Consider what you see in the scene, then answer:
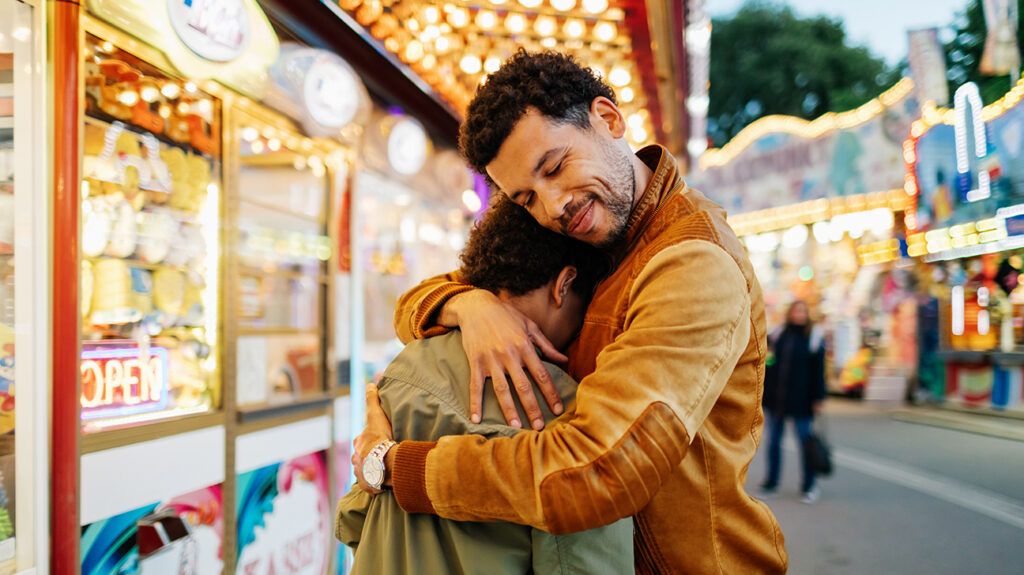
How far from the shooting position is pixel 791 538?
18.0ft

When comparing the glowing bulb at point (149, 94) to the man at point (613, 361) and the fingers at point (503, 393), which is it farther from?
the fingers at point (503, 393)

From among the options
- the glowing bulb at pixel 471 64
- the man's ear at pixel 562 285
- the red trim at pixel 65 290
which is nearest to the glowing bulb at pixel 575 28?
the glowing bulb at pixel 471 64

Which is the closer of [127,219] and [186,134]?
[127,219]

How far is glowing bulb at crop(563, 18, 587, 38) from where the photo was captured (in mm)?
5445

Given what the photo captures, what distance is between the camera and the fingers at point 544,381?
1.47 metres

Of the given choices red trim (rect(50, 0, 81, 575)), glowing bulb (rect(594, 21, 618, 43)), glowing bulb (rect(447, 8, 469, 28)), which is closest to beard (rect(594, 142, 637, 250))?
red trim (rect(50, 0, 81, 575))

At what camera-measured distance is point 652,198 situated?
1655mm

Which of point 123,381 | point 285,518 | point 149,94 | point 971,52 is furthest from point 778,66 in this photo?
point 123,381

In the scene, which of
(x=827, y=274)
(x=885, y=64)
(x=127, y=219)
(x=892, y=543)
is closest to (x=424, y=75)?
(x=127, y=219)

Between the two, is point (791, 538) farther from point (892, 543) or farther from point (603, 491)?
point (603, 491)

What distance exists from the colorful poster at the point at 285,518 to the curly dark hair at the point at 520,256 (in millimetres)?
2667

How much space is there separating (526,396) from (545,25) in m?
4.76

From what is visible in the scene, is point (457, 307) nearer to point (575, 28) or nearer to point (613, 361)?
point (613, 361)

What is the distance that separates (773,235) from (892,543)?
13.0 metres
